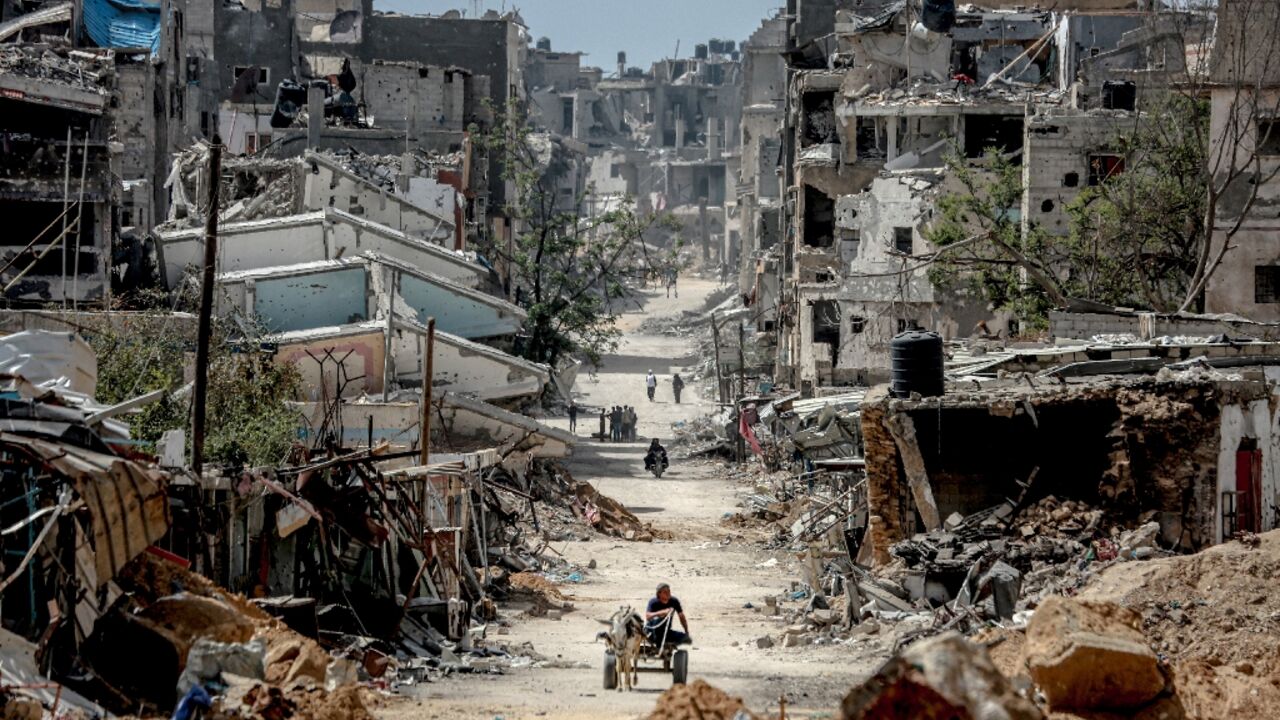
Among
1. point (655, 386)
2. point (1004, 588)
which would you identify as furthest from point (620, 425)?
point (1004, 588)

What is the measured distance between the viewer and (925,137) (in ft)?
153

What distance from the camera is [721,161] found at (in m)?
108

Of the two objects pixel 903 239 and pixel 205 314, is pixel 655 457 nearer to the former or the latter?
pixel 903 239

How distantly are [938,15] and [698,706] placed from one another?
3688 cm

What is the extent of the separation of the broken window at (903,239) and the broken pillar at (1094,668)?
2917 cm

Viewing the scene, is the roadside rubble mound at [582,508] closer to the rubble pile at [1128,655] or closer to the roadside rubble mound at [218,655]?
the rubble pile at [1128,655]

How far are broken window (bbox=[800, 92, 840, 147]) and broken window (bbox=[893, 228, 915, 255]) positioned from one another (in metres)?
12.8

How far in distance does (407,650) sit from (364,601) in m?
0.98

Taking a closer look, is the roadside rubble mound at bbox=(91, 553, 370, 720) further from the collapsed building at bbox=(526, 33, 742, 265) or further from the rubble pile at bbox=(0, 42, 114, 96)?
the collapsed building at bbox=(526, 33, 742, 265)

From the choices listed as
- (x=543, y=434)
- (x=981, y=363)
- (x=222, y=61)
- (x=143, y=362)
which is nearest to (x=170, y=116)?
(x=222, y=61)

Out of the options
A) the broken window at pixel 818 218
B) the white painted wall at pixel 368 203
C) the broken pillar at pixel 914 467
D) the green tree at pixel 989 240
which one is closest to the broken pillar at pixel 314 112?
the white painted wall at pixel 368 203

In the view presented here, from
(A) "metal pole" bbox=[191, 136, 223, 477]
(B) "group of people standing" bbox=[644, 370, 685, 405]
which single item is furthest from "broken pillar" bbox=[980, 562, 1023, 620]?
(B) "group of people standing" bbox=[644, 370, 685, 405]

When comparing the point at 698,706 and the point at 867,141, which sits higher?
the point at 867,141

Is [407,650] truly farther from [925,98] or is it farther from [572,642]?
[925,98]
